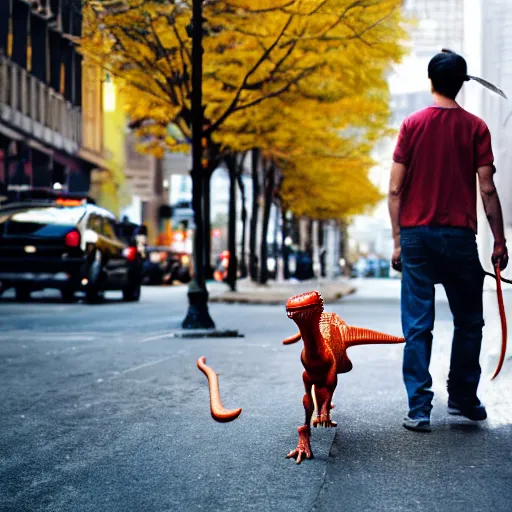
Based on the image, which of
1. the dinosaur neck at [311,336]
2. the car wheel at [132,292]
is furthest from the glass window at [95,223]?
the dinosaur neck at [311,336]

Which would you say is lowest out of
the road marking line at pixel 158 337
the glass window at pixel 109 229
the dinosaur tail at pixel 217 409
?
the road marking line at pixel 158 337

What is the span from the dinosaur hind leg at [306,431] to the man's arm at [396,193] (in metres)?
1.18

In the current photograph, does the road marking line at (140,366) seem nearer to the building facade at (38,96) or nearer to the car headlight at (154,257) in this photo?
the building facade at (38,96)

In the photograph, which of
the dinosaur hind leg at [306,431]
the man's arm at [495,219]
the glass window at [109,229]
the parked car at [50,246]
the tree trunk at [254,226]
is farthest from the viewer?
the tree trunk at [254,226]

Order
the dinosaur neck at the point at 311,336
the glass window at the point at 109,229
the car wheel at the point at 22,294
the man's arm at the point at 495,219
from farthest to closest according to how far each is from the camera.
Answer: the car wheel at the point at 22,294 → the glass window at the point at 109,229 → the man's arm at the point at 495,219 → the dinosaur neck at the point at 311,336

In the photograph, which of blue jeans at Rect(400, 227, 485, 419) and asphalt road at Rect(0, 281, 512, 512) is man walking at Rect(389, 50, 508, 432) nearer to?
blue jeans at Rect(400, 227, 485, 419)

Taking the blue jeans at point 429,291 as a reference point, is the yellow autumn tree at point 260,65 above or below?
above

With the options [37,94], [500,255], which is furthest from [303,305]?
[37,94]

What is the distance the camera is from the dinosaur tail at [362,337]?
4.77m

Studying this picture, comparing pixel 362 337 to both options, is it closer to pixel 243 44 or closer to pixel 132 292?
pixel 243 44

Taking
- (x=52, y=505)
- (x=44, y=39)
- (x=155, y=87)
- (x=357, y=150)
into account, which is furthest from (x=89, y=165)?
(x=52, y=505)

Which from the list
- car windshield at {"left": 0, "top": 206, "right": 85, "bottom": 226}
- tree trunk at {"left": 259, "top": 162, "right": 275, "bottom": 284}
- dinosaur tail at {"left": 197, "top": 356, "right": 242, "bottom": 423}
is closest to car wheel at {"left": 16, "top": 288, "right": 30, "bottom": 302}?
car windshield at {"left": 0, "top": 206, "right": 85, "bottom": 226}

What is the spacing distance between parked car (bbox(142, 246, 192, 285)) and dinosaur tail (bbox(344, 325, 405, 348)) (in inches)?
1197

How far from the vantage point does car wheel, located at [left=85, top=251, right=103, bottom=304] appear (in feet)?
59.5
